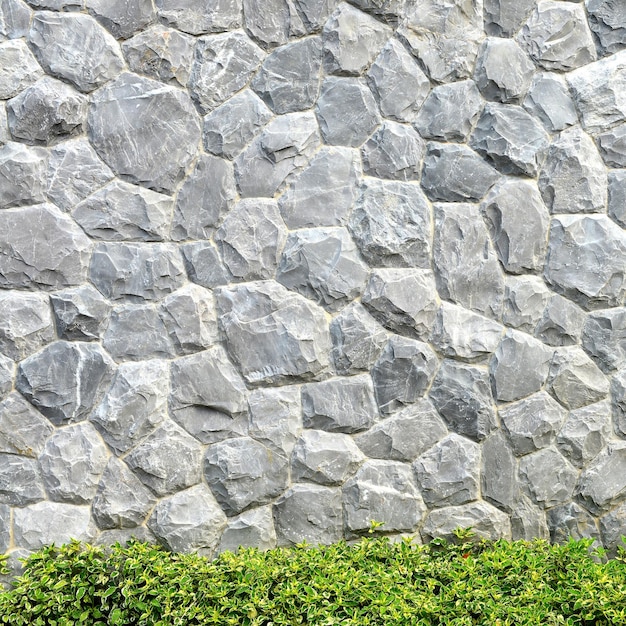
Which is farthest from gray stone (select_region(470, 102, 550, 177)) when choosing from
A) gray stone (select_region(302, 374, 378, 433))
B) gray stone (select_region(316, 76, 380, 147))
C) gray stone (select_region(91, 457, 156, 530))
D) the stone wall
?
gray stone (select_region(91, 457, 156, 530))

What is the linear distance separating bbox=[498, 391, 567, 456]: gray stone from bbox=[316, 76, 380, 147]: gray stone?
1.44m

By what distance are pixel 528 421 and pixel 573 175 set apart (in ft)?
3.81

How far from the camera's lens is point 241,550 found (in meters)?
3.24

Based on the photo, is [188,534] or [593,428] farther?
[593,428]

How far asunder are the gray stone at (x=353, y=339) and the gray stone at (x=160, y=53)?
1259 millimetres

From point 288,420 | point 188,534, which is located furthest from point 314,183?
point 188,534

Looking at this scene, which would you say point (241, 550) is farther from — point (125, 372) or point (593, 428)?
point (593, 428)

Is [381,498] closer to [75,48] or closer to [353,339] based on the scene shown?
[353,339]

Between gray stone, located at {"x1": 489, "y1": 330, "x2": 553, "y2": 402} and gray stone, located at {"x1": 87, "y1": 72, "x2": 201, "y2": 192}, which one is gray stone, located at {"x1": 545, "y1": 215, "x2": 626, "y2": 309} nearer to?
gray stone, located at {"x1": 489, "y1": 330, "x2": 553, "y2": 402}

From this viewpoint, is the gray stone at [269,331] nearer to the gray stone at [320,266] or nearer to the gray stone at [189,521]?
the gray stone at [320,266]

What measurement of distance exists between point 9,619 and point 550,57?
3369 mm

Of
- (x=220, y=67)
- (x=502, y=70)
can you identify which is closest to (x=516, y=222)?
(x=502, y=70)

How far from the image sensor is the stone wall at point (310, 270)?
3.16 metres

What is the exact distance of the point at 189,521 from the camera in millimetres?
3260
